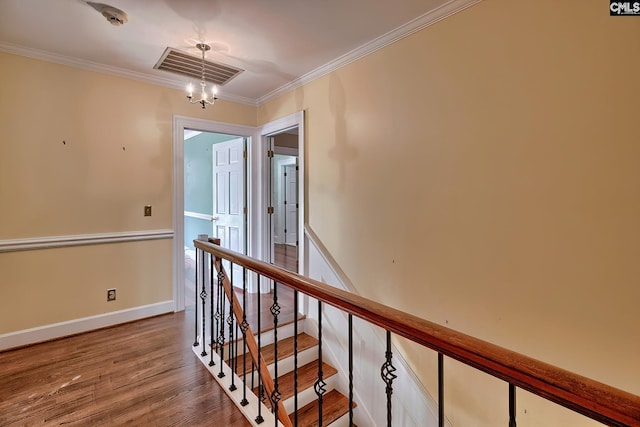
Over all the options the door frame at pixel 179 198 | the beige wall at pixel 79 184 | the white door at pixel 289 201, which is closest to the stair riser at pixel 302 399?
the door frame at pixel 179 198

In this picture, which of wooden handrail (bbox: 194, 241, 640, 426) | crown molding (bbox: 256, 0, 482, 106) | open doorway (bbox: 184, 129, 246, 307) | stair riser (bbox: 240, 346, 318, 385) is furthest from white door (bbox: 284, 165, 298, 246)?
wooden handrail (bbox: 194, 241, 640, 426)

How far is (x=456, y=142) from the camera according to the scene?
194 centimetres

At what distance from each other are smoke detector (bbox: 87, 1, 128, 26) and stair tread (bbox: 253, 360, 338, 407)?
291 centimetres

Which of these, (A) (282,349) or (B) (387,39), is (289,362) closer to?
(A) (282,349)

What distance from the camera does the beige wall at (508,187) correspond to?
4.53ft

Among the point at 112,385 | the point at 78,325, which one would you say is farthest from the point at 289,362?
the point at 78,325

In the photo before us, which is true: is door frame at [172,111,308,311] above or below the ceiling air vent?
below

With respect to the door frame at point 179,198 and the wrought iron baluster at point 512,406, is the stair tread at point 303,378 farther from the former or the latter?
the wrought iron baluster at point 512,406

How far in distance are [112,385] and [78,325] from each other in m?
1.11

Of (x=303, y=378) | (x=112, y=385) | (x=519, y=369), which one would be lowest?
(x=303, y=378)

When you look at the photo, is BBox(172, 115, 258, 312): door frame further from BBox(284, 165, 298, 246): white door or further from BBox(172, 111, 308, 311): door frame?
BBox(284, 165, 298, 246): white door

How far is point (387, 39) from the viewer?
2268mm

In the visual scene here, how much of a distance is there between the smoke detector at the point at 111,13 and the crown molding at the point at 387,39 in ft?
5.04

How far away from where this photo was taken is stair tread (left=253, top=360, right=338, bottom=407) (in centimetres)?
242
